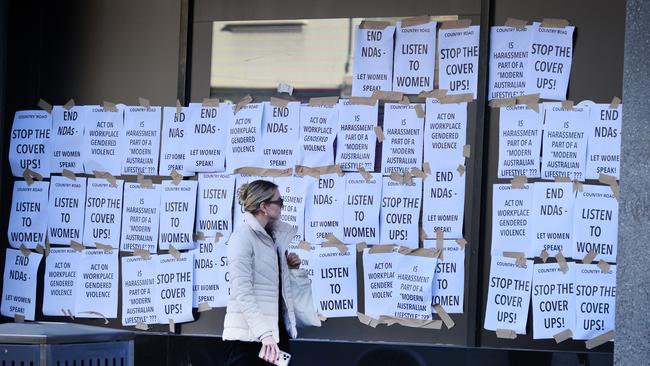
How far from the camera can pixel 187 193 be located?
961 centimetres

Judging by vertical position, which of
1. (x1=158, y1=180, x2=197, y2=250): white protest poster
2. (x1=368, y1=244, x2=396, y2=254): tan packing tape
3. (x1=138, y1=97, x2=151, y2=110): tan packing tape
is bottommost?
(x1=368, y1=244, x2=396, y2=254): tan packing tape

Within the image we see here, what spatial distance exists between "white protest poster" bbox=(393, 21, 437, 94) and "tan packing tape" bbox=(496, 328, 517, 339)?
1.95 meters

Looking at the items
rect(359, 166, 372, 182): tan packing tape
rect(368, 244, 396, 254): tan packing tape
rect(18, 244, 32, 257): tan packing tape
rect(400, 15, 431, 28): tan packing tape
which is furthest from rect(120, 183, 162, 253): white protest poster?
rect(400, 15, 431, 28): tan packing tape

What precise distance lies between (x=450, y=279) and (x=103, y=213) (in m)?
2.97

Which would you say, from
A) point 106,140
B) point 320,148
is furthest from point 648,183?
point 106,140

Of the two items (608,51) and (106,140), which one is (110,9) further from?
(608,51)

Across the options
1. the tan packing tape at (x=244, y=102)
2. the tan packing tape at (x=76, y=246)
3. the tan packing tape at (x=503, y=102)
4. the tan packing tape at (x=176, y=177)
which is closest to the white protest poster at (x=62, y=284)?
the tan packing tape at (x=76, y=246)

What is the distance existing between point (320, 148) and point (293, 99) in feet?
1.52

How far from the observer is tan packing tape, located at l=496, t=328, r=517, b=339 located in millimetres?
8914

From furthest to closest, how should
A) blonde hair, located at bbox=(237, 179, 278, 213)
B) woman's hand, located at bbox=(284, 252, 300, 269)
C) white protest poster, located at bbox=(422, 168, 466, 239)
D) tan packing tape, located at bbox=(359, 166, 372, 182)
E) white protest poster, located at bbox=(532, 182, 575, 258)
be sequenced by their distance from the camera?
1. tan packing tape, located at bbox=(359, 166, 372, 182)
2. white protest poster, located at bbox=(422, 168, 466, 239)
3. white protest poster, located at bbox=(532, 182, 575, 258)
4. woman's hand, located at bbox=(284, 252, 300, 269)
5. blonde hair, located at bbox=(237, 179, 278, 213)

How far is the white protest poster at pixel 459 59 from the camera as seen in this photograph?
904 centimetres

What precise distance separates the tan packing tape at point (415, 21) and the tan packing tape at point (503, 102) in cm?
82

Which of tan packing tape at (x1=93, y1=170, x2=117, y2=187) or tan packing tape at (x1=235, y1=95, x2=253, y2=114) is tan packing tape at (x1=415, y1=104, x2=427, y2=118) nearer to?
tan packing tape at (x1=235, y1=95, x2=253, y2=114)

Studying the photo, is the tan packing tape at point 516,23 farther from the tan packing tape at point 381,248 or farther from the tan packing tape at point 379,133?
the tan packing tape at point 381,248
